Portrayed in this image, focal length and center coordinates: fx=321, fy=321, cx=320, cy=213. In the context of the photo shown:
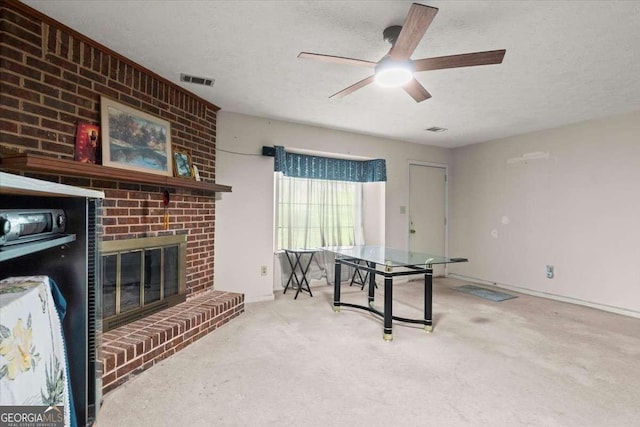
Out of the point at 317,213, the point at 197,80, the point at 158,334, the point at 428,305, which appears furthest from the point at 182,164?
the point at 428,305

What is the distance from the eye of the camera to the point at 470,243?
207 inches

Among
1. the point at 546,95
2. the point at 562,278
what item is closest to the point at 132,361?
the point at 546,95

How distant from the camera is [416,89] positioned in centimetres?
243

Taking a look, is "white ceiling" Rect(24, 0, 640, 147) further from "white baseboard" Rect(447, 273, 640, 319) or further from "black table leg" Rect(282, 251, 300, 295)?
"white baseboard" Rect(447, 273, 640, 319)

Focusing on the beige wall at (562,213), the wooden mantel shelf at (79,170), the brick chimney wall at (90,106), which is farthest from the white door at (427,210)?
the wooden mantel shelf at (79,170)

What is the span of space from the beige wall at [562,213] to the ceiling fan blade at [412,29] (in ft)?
10.9

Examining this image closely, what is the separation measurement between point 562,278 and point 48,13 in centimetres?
559

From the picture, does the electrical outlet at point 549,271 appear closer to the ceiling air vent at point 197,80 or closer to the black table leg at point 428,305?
the black table leg at point 428,305

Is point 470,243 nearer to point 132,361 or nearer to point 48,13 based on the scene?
point 132,361

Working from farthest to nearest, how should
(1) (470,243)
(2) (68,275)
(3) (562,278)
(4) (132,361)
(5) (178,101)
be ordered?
(1) (470,243) → (3) (562,278) → (5) (178,101) → (4) (132,361) → (2) (68,275)

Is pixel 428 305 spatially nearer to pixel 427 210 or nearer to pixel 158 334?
pixel 158 334

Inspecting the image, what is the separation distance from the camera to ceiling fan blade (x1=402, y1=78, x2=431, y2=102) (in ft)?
7.69

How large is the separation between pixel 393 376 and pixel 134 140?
2624mm

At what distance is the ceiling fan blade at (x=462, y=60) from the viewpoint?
73.4 inches
